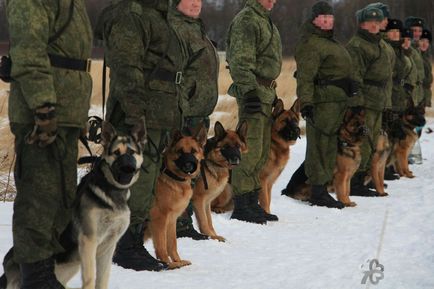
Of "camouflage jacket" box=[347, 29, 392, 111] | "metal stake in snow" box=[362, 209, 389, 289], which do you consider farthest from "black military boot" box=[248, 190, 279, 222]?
"camouflage jacket" box=[347, 29, 392, 111]

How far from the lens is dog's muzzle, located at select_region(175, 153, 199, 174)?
436 cm

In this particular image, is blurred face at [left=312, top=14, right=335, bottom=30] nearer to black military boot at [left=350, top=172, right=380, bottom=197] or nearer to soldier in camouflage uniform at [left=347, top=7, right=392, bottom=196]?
soldier in camouflage uniform at [left=347, top=7, right=392, bottom=196]

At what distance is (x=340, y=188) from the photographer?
294 inches

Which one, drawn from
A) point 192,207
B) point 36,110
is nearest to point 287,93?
point 192,207

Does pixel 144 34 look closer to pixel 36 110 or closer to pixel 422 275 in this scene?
pixel 36 110

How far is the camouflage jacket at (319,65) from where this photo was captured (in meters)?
6.82

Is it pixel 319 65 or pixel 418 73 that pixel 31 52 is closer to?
pixel 319 65

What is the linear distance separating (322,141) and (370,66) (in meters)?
1.29

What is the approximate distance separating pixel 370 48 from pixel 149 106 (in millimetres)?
4459

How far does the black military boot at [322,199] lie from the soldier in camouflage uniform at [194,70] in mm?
2442

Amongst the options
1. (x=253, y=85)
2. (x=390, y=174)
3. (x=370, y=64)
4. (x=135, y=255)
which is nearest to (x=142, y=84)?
(x=135, y=255)

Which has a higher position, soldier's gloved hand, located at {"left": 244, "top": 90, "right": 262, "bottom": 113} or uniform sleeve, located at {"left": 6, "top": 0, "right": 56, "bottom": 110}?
uniform sleeve, located at {"left": 6, "top": 0, "right": 56, "bottom": 110}

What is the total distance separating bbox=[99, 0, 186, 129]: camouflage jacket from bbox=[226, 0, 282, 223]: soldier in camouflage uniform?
1656 mm

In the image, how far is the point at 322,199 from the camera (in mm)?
7250
